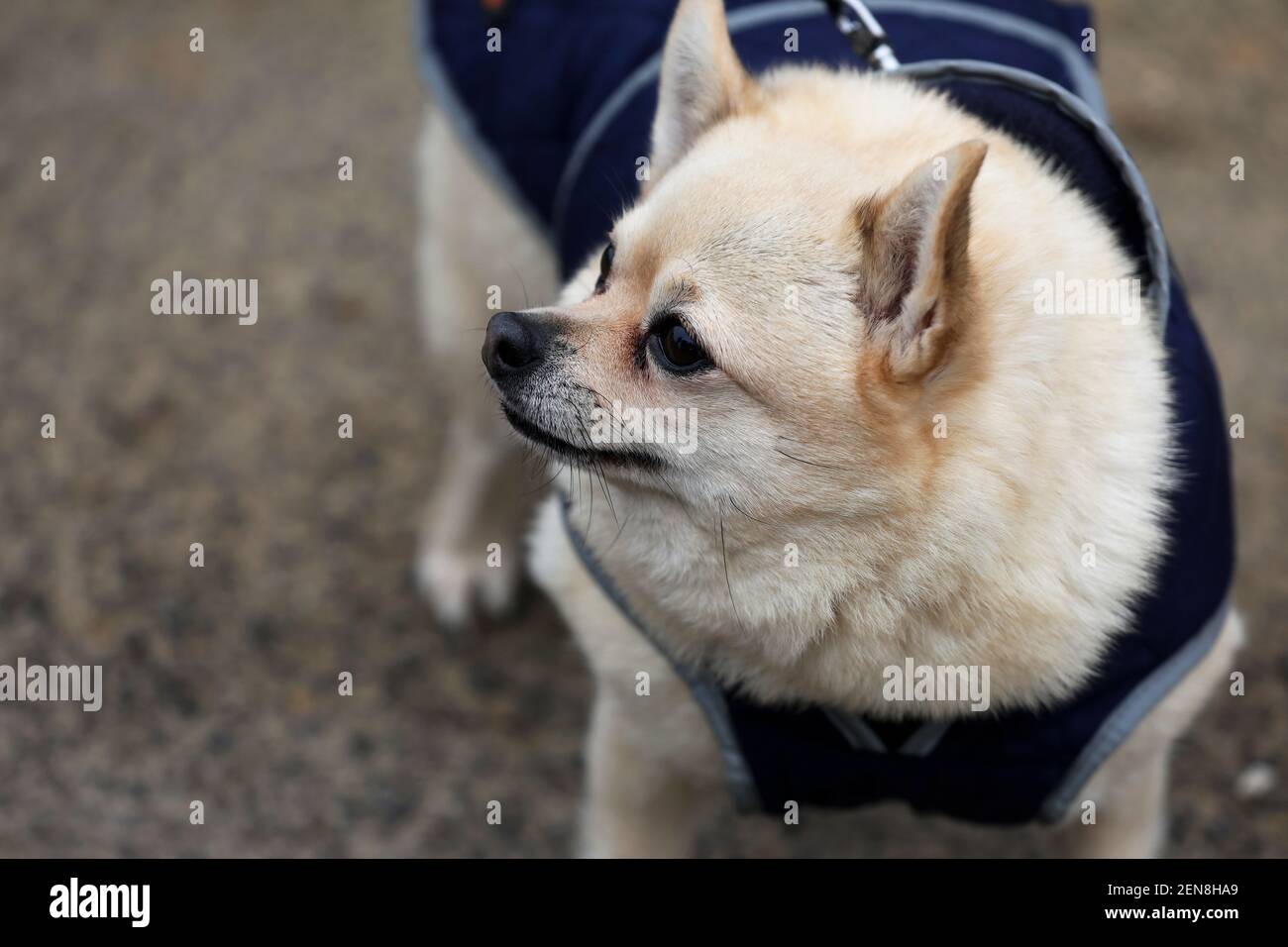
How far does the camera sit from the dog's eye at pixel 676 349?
192cm

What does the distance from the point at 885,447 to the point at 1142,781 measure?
1026mm

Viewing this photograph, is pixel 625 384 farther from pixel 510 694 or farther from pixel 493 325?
pixel 510 694

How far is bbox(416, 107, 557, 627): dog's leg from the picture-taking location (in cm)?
322

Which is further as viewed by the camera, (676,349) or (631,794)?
(631,794)

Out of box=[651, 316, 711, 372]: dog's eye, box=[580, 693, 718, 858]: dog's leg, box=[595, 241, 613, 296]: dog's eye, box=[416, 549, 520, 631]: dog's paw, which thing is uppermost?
box=[595, 241, 613, 296]: dog's eye

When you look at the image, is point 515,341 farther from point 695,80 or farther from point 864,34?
point 864,34

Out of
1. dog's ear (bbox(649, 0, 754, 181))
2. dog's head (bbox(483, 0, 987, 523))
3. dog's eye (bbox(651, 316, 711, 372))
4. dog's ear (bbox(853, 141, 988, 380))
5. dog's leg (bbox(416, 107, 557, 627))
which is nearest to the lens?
dog's ear (bbox(853, 141, 988, 380))

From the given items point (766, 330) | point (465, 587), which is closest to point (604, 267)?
point (766, 330)

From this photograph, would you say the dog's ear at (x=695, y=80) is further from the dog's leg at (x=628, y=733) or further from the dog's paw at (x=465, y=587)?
the dog's paw at (x=465, y=587)

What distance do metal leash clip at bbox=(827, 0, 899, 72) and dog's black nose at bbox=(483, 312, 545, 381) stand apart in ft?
2.92

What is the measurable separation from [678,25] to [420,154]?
5.22ft

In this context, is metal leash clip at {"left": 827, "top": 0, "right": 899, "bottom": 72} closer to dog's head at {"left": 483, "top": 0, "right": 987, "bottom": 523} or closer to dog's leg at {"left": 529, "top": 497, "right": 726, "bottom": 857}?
dog's head at {"left": 483, "top": 0, "right": 987, "bottom": 523}

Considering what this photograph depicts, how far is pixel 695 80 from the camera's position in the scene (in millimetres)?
2188

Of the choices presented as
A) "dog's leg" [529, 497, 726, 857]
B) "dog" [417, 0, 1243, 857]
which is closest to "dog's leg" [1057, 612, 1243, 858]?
"dog" [417, 0, 1243, 857]
